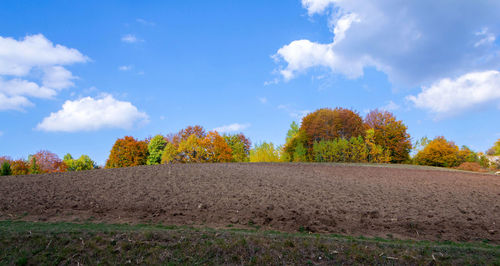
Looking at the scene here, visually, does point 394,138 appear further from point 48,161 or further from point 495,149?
point 48,161

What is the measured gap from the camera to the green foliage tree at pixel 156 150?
27.8 m

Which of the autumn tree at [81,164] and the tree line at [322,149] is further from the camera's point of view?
the autumn tree at [81,164]

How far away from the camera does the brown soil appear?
25.4 feet

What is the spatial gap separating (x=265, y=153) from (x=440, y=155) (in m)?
16.6

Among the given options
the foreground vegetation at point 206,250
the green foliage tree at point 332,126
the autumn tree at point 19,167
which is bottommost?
the foreground vegetation at point 206,250

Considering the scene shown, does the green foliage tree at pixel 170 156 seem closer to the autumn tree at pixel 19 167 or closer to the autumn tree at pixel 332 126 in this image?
the autumn tree at pixel 332 126

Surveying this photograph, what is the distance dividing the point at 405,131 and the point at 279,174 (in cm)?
2210

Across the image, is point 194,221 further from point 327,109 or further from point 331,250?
point 327,109

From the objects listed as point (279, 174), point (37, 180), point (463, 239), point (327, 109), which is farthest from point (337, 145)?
point (37, 180)

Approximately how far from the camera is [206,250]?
488cm

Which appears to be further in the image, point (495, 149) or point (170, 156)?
point (495, 149)

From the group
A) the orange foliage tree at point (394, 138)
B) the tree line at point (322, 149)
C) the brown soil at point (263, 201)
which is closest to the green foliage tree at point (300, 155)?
the tree line at point (322, 149)

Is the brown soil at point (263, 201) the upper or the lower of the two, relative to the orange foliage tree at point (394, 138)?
lower

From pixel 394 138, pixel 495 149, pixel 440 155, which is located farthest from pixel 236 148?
pixel 495 149
